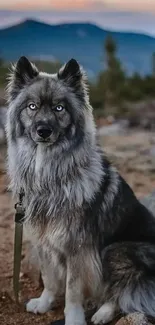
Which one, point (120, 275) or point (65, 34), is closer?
point (120, 275)

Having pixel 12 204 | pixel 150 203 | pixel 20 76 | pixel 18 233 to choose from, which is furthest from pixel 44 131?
pixel 12 204

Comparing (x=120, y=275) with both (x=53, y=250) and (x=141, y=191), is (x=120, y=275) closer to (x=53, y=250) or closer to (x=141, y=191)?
(x=53, y=250)

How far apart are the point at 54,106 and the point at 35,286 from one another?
1.91m

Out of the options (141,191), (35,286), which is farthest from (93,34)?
(35,286)

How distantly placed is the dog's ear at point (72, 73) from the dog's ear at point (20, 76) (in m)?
0.20

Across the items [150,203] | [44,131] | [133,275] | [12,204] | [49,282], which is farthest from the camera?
[12,204]

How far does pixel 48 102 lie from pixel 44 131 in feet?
0.79

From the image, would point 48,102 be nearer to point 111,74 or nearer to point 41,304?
point 41,304

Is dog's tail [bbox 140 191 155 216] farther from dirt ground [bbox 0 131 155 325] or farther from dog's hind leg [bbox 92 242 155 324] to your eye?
dirt ground [bbox 0 131 155 325]

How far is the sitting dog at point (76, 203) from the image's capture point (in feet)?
11.6

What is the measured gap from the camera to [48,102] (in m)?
3.44

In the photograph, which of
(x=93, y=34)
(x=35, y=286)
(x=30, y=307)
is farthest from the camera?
(x=93, y=34)

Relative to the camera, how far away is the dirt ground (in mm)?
4035

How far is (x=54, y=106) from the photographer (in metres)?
3.45
